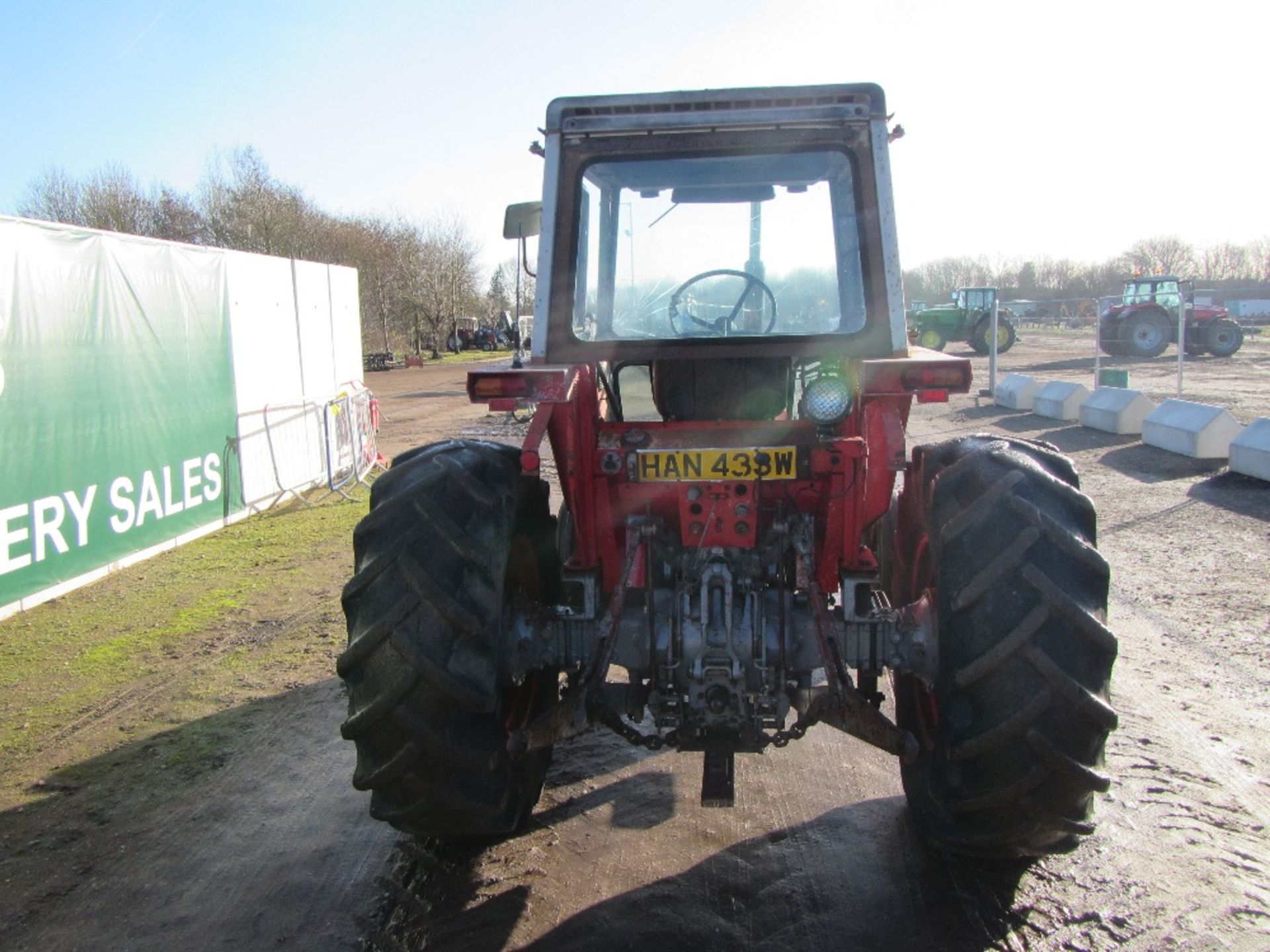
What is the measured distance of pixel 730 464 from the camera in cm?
359

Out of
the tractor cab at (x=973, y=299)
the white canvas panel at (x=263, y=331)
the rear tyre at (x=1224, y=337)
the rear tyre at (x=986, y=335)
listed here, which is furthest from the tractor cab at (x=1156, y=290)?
the white canvas panel at (x=263, y=331)

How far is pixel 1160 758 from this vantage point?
14.6 ft

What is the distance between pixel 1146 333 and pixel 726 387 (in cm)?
2815

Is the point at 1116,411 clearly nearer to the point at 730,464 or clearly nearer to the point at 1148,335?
the point at 730,464

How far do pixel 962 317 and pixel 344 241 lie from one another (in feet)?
83.3

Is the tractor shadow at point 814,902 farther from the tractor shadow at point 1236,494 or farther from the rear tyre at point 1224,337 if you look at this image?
the rear tyre at point 1224,337

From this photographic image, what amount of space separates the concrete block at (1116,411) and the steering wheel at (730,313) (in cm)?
1134

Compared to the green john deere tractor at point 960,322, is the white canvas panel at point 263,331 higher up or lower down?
lower down

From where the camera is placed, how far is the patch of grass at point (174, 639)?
5.57 metres

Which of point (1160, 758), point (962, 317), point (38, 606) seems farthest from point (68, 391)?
point (962, 317)

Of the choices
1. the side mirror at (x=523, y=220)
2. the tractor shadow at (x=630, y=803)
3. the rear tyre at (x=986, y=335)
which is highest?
the rear tyre at (x=986, y=335)

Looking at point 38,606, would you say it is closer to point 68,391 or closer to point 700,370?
point 68,391

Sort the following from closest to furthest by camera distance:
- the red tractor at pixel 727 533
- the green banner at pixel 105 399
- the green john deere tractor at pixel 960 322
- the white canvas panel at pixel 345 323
→ the red tractor at pixel 727 533, the green banner at pixel 105 399, the white canvas panel at pixel 345 323, the green john deere tractor at pixel 960 322

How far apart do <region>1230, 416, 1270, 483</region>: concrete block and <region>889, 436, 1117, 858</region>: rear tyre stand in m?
8.25
